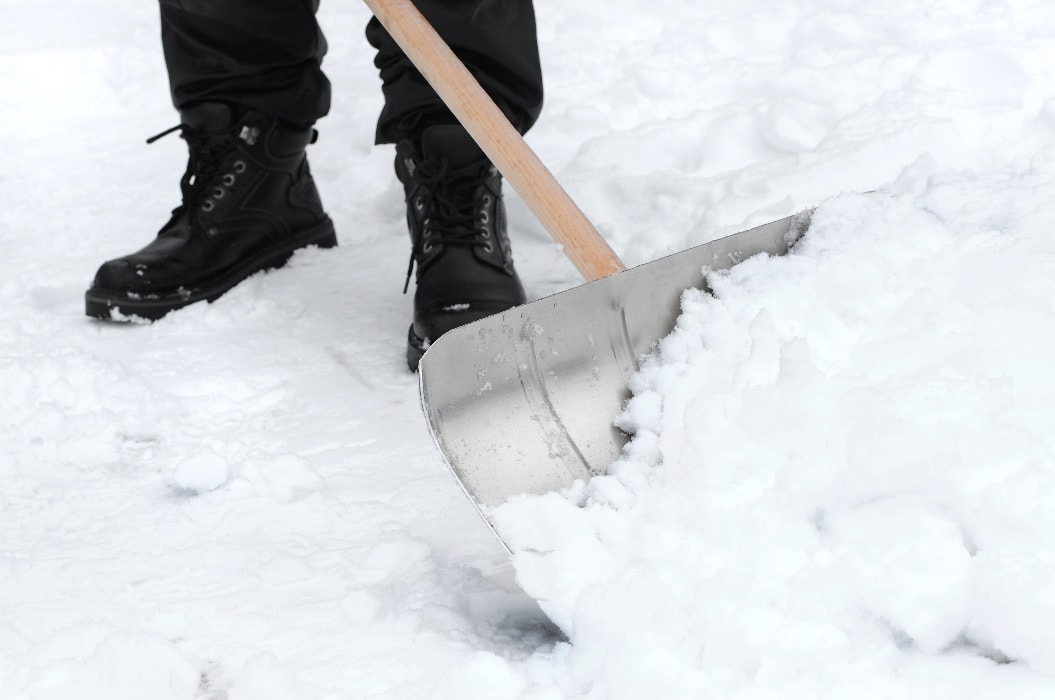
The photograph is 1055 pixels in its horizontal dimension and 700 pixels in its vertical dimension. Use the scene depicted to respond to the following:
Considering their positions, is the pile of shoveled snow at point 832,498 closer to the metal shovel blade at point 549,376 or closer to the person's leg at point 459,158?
the metal shovel blade at point 549,376

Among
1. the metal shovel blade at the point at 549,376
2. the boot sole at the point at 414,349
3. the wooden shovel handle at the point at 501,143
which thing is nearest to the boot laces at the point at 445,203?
the boot sole at the point at 414,349

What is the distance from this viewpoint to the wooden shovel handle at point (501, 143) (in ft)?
4.14

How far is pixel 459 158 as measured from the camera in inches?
71.2

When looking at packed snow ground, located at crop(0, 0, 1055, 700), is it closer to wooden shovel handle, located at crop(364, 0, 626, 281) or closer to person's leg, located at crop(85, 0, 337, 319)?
person's leg, located at crop(85, 0, 337, 319)

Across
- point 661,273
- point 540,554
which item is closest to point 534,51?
point 661,273

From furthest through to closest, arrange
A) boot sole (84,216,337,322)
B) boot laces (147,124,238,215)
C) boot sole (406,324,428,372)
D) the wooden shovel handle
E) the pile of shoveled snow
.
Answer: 1. boot laces (147,124,238,215)
2. boot sole (84,216,337,322)
3. boot sole (406,324,428,372)
4. the wooden shovel handle
5. the pile of shoveled snow

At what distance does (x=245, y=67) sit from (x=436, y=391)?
1207 mm

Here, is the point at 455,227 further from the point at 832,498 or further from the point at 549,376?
the point at 832,498

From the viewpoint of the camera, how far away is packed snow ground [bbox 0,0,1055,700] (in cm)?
84

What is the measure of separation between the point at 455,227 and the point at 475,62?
27cm

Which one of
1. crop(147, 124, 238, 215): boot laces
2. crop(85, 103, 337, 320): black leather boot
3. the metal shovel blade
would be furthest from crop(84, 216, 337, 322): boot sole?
the metal shovel blade

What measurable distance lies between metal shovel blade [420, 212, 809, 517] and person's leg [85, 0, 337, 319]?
3.58 ft

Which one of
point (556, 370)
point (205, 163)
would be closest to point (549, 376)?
point (556, 370)

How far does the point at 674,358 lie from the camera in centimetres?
112
